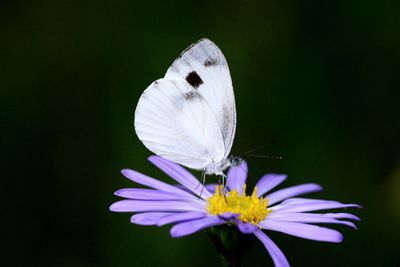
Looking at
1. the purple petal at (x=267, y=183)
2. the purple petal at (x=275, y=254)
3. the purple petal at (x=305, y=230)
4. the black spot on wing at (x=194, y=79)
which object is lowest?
the purple petal at (x=275, y=254)

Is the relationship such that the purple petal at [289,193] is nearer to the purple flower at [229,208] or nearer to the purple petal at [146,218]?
the purple flower at [229,208]

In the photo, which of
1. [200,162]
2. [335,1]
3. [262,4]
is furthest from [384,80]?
[200,162]

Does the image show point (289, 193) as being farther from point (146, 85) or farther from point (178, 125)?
point (146, 85)

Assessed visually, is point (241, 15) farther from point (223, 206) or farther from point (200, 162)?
point (223, 206)

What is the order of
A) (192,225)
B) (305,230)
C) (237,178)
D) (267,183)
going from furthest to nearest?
(237,178)
(267,183)
(305,230)
(192,225)

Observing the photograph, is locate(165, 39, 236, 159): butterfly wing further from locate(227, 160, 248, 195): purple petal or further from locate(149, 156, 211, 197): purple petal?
locate(227, 160, 248, 195): purple petal

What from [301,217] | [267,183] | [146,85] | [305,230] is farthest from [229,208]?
[146,85]

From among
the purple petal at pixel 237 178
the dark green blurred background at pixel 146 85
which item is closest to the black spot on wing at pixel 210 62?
the purple petal at pixel 237 178
